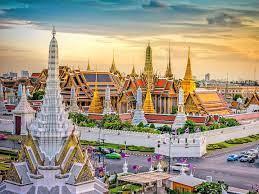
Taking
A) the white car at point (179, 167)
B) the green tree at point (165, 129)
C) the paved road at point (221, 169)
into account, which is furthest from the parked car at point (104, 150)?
the green tree at point (165, 129)

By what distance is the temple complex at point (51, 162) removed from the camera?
8281mm

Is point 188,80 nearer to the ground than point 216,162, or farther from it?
farther from it

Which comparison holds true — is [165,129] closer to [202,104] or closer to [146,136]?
[146,136]

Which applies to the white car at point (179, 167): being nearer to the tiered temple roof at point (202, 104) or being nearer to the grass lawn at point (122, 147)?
the grass lawn at point (122, 147)

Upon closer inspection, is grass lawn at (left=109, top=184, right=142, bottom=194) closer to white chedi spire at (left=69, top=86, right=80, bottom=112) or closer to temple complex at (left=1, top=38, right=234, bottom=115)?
white chedi spire at (left=69, top=86, right=80, bottom=112)

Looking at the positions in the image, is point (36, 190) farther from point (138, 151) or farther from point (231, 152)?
point (231, 152)

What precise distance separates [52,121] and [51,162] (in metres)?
0.76

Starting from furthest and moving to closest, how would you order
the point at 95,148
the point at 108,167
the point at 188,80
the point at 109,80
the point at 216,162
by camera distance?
the point at 109,80 < the point at 188,80 < the point at 95,148 < the point at 216,162 < the point at 108,167

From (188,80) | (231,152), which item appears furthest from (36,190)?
(188,80)

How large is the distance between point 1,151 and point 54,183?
21.6 feet

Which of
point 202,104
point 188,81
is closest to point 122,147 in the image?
point 202,104

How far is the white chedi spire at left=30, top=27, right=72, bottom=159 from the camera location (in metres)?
8.64

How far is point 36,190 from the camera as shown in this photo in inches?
325

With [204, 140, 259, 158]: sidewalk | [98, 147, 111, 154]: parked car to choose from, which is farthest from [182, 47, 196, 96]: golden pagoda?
[98, 147, 111, 154]: parked car
